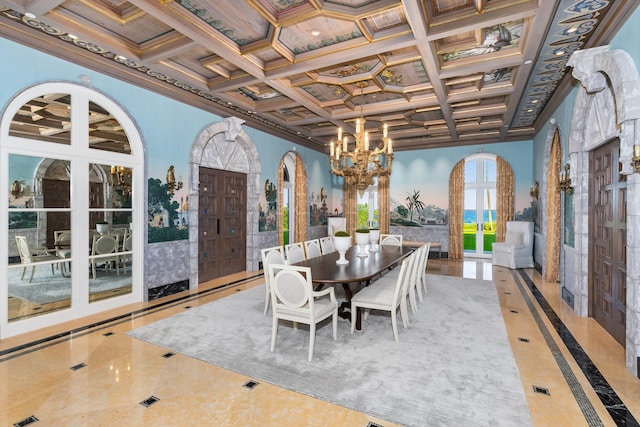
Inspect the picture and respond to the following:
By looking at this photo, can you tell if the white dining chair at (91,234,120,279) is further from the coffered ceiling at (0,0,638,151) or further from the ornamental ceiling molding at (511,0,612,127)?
the ornamental ceiling molding at (511,0,612,127)

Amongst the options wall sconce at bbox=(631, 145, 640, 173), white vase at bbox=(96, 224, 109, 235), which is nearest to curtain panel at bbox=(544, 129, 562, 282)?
wall sconce at bbox=(631, 145, 640, 173)

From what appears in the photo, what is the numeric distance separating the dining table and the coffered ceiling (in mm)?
2677

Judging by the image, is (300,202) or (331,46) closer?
(331,46)

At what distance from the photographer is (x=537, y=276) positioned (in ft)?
22.2

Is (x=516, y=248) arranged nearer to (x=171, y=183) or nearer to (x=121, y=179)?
(x=171, y=183)

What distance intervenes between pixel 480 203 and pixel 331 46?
7.32m

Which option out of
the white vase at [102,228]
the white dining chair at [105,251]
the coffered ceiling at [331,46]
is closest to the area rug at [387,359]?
the white dining chair at [105,251]

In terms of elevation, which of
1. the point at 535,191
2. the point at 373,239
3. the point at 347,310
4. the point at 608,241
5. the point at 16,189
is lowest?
the point at 347,310

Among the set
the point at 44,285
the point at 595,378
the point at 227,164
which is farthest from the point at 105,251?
the point at 595,378

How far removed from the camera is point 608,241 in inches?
146

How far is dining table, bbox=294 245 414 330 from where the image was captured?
3.48 m

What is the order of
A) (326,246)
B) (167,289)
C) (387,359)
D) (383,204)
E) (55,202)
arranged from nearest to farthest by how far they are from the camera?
(387,359)
(55,202)
(167,289)
(326,246)
(383,204)

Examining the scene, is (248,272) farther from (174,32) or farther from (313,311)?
(174,32)

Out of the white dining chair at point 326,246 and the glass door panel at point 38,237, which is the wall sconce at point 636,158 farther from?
the glass door panel at point 38,237
